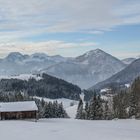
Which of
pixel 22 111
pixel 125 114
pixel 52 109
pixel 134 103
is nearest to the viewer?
pixel 22 111

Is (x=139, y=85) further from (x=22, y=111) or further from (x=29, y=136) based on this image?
(x=29, y=136)

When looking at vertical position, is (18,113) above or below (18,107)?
below

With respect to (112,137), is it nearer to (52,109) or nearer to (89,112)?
(89,112)

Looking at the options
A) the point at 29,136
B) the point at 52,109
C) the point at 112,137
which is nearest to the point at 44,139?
the point at 29,136

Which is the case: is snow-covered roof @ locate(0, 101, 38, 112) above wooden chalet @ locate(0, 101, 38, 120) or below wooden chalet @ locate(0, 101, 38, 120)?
above

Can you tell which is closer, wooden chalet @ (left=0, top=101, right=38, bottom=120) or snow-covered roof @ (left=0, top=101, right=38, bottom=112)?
wooden chalet @ (left=0, top=101, right=38, bottom=120)

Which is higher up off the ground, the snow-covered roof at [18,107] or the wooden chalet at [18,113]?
the snow-covered roof at [18,107]

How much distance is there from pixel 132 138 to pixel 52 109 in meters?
76.4

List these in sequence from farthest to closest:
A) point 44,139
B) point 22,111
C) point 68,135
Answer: point 22,111
point 68,135
point 44,139

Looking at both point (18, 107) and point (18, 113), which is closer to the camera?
point (18, 113)

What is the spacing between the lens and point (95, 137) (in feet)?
175

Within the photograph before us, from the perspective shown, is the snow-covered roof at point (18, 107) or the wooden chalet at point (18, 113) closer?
the wooden chalet at point (18, 113)

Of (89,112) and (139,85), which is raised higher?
(139,85)

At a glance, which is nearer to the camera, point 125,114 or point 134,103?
point 134,103
